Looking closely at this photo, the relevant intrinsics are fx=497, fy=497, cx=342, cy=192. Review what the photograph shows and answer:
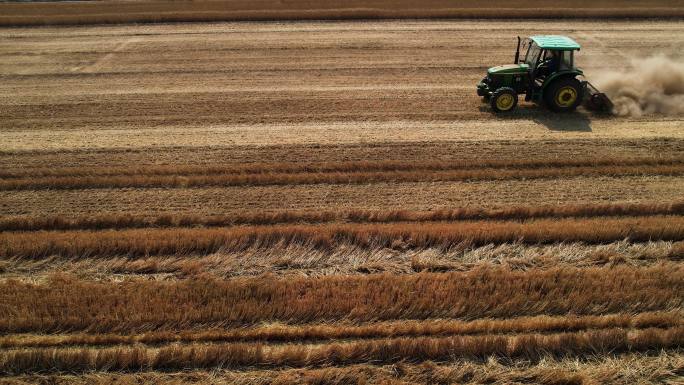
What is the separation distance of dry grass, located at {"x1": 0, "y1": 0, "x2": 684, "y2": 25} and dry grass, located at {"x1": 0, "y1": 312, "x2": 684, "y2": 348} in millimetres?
17309

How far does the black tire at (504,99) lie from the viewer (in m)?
12.1

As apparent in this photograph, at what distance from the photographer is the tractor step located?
12250mm

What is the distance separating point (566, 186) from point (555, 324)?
12.6 ft

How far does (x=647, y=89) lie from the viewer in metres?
12.9

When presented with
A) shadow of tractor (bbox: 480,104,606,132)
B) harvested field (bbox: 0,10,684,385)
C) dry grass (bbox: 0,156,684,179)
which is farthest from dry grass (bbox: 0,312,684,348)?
shadow of tractor (bbox: 480,104,606,132)

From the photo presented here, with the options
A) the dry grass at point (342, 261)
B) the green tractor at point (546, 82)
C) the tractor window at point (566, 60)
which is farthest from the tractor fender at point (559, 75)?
the dry grass at point (342, 261)

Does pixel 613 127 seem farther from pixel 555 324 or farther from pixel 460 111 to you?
pixel 555 324

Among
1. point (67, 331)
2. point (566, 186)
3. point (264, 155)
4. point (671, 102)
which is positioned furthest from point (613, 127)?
point (67, 331)

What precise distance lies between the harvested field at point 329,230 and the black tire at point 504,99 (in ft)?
1.00

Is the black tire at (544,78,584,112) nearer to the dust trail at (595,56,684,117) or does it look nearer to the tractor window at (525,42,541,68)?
the tractor window at (525,42,541,68)

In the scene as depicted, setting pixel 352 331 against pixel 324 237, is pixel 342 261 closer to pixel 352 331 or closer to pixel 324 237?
pixel 324 237

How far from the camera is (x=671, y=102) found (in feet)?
40.9

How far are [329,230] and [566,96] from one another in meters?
7.58

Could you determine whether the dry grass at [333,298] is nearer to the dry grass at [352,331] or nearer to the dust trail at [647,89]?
the dry grass at [352,331]
